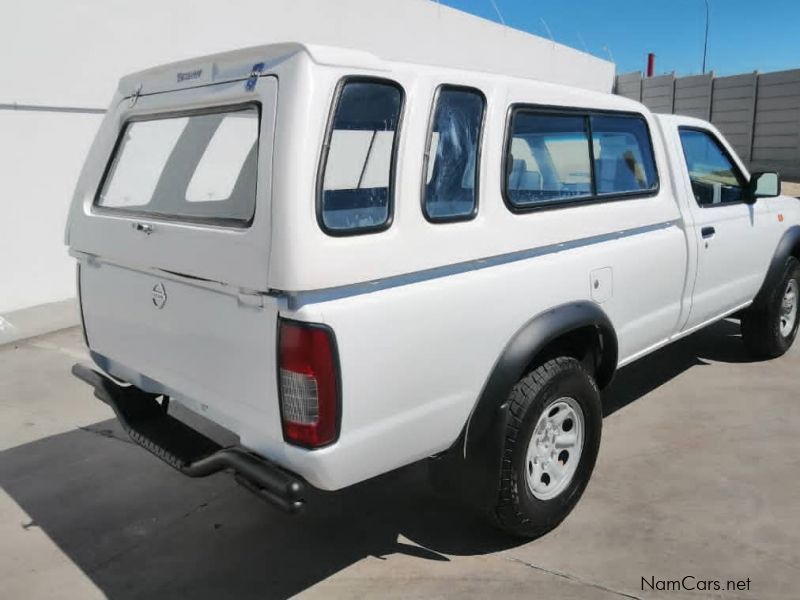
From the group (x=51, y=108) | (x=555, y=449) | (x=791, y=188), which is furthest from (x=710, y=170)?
(x=791, y=188)

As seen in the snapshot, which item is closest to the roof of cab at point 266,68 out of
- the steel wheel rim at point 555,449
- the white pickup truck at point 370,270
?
the white pickup truck at point 370,270

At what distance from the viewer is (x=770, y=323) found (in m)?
5.19

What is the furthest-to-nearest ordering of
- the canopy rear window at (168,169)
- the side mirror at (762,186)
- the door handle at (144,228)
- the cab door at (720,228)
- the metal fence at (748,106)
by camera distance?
the metal fence at (748,106) < the side mirror at (762,186) < the cab door at (720,228) < the canopy rear window at (168,169) < the door handle at (144,228)

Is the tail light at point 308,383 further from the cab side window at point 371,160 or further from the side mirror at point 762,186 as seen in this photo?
the side mirror at point 762,186

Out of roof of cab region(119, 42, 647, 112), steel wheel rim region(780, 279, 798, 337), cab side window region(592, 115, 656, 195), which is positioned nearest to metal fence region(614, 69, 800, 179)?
steel wheel rim region(780, 279, 798, 337)

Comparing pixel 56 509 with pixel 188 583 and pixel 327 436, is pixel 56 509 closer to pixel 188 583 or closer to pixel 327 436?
pixel 188 583

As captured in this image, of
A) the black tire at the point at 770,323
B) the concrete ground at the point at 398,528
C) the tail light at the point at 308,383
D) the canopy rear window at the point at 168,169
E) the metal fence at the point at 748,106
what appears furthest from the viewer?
the metal fence at the point at 748,106

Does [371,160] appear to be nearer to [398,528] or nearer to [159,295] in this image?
[159,295]

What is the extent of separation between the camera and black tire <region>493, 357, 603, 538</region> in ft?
9.11

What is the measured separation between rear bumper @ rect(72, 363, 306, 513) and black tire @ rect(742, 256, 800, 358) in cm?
409

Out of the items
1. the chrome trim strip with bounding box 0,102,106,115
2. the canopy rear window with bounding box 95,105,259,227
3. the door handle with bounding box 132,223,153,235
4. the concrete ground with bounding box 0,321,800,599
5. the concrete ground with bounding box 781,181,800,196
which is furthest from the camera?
the concrete ground with bounding box 781,181,800,196

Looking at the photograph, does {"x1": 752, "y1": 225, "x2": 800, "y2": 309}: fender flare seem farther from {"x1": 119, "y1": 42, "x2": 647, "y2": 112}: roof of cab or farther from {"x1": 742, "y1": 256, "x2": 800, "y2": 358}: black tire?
{"x1": 119, "y1": 42, "x2": 647, "y2": 112}: roof of cab

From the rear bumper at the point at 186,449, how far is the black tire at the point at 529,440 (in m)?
0.90

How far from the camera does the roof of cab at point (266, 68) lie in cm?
227
